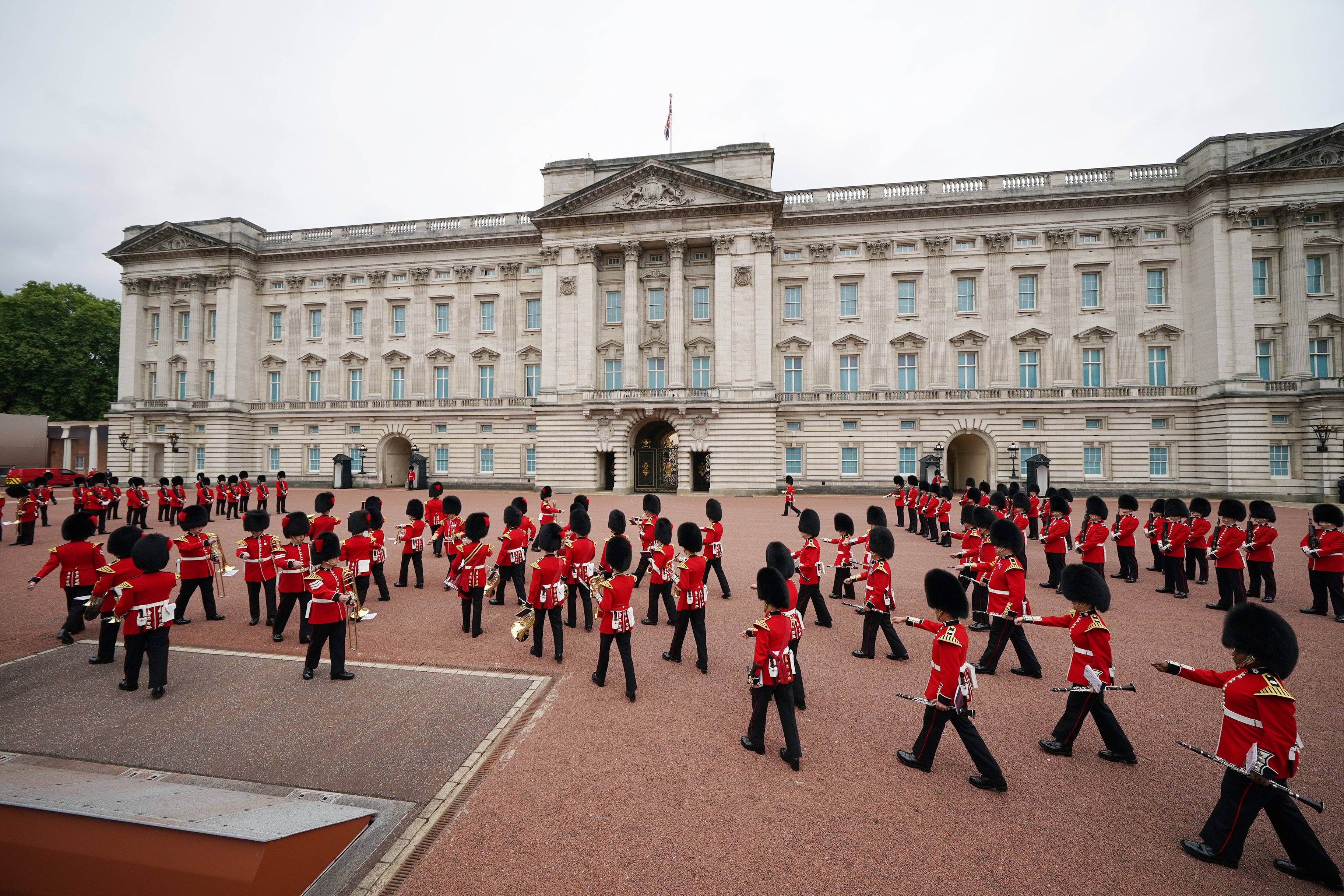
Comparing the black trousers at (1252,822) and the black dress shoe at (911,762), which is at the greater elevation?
the black trousers at (1252,822)

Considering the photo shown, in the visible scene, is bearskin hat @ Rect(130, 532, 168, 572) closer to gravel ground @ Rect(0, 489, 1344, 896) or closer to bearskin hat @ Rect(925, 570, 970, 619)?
gravel ground @ Rect(0, 489, 1344, 896)

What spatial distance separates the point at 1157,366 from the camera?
32844 mm

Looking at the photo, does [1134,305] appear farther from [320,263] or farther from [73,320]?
[73,320]

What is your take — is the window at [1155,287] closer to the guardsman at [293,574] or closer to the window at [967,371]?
the window at [967,371]

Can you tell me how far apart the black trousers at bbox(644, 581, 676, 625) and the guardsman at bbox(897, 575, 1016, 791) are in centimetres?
472

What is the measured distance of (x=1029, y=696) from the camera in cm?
648

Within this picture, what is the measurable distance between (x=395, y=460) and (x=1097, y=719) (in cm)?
4448

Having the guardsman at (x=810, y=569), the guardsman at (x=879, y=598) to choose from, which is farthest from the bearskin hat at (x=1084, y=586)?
the guardsman at (x=810, y=569)

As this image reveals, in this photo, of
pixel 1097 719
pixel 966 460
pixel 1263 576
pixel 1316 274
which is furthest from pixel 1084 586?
pixel 1316 274

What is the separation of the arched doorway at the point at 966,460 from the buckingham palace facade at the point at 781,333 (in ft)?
0.82

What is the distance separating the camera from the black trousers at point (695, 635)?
7078 mm

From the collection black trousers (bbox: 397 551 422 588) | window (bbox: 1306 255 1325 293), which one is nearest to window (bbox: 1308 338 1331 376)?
window (bbox: 1306 255 1325 293)

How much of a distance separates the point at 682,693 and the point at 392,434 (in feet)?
130

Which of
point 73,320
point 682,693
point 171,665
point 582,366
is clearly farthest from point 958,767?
point 73,320
